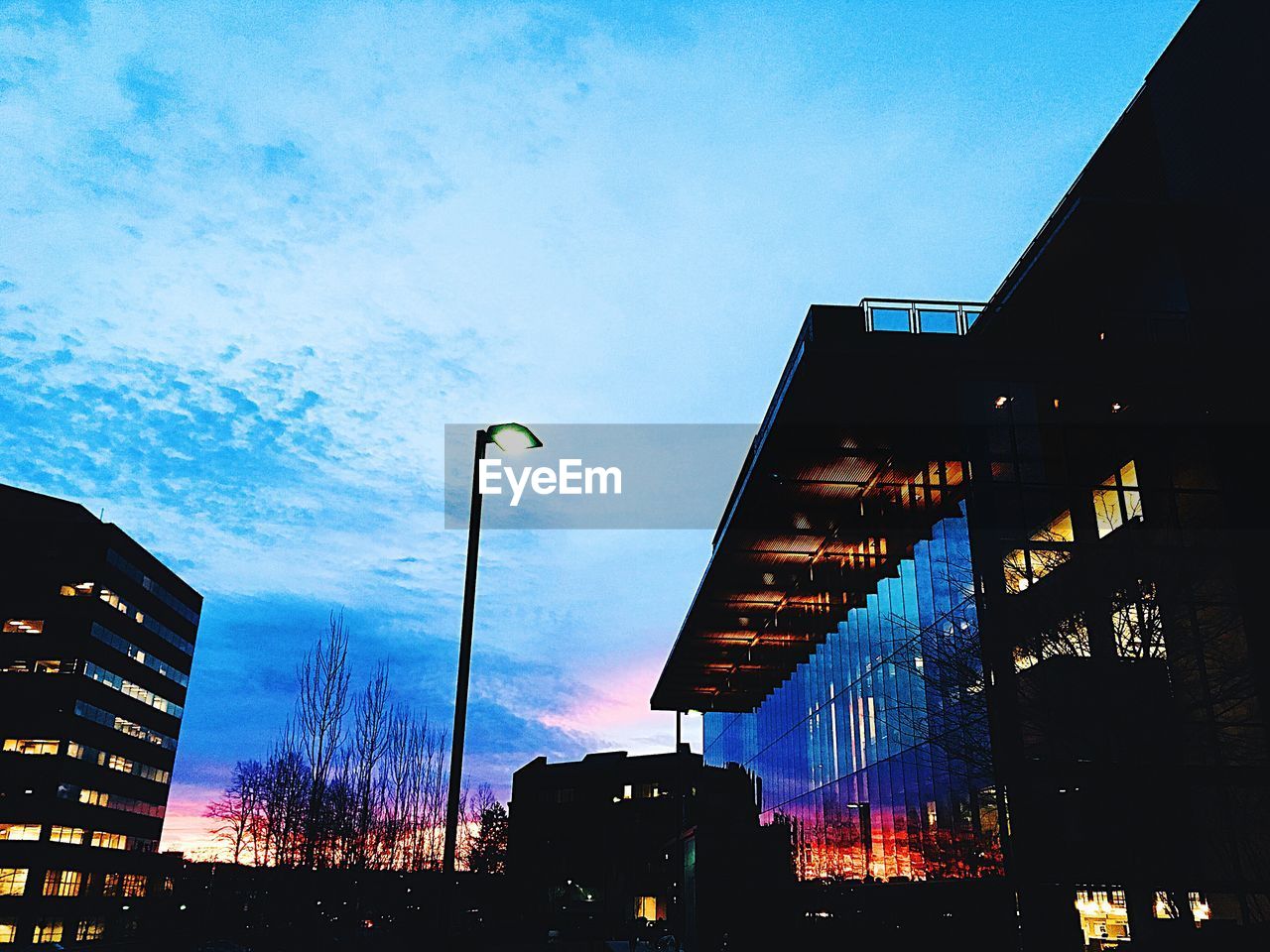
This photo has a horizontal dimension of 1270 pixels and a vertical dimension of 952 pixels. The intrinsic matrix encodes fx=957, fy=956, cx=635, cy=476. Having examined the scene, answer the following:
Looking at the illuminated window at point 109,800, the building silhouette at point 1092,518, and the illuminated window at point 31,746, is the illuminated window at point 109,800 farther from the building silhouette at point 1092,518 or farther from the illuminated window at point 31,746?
the building silhouette at point 1092,518

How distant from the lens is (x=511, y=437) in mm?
12578

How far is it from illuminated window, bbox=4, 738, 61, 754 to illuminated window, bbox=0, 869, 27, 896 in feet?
39.7

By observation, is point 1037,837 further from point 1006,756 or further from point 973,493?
point 973,493

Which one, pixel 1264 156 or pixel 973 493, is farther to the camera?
pixel 973 493

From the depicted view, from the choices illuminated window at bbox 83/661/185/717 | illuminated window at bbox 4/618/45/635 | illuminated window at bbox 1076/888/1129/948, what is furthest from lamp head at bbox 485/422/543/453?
illuminated window at bbox 4/618/45/635

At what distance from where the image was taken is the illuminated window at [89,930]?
98.8 meters

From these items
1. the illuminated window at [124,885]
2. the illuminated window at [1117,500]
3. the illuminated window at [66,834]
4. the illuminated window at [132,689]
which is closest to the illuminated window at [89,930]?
the illuminated window at [124,885]

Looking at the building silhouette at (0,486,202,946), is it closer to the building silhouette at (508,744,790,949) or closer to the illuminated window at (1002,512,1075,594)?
the building silhouette at (508,744,790,949)

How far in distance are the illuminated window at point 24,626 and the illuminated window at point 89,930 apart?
3096cm

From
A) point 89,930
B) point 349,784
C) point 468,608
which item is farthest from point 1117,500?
point 89,930

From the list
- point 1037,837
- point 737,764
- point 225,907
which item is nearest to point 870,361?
point 1037,837

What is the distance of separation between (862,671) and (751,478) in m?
10.5

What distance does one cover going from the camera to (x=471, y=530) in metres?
12.9

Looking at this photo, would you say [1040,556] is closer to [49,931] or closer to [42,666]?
[49,931]
